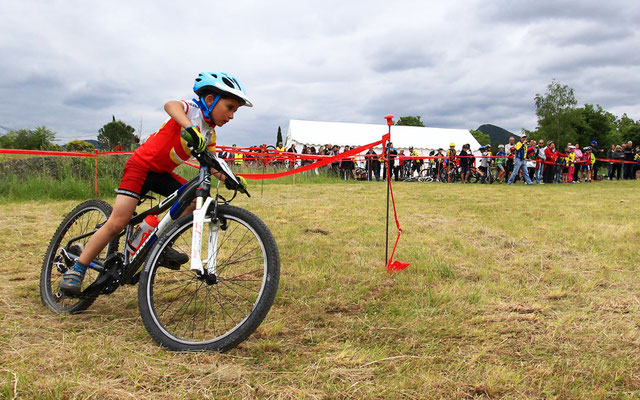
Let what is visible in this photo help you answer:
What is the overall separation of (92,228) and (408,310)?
285 centimetres

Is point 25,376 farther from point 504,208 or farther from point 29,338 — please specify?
point 504,208

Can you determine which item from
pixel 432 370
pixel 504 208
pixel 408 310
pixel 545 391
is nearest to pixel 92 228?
pixel 408 310

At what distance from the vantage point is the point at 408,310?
3.34 metres

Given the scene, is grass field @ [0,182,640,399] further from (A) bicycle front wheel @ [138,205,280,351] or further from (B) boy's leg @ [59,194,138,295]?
(B) boy's leg @ [59,194,138,295]

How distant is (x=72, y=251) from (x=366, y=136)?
3082cm

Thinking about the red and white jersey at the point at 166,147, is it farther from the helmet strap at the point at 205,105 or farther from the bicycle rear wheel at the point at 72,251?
the bicycle rear wheel at the point at 72,251

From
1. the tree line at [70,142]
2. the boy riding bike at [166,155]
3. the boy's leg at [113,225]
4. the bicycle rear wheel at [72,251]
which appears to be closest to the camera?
the boy riding bike at [166,155]

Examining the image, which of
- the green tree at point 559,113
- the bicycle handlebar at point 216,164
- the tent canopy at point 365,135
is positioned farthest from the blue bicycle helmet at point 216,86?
the green tree at point 559,113

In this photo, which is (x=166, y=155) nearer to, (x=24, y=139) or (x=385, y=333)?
(x=385, y=333)

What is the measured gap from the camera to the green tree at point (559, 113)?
62.5 meters

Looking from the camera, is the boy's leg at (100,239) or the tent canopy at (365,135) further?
the tent canopy at (365,135)

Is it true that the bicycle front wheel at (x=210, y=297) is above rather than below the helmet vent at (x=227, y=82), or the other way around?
below

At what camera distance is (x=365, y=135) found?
1316 inches

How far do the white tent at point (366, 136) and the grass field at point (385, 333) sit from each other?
25.5m
